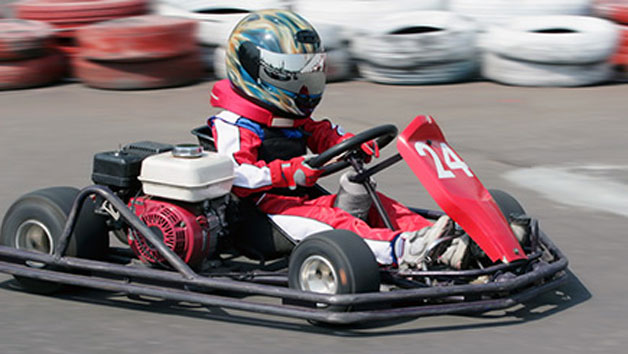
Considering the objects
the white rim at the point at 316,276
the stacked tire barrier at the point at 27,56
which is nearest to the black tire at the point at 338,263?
the white rim at the point at 316,276

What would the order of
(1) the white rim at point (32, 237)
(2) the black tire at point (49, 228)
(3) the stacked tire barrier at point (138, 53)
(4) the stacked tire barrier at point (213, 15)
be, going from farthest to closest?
(4) the stacked tire barrier at point (213, 15), (3) the stacked tire barrier at point (138, 53), (1) the white rim at point (32, 237), (2) the black tire at point (49, 228)

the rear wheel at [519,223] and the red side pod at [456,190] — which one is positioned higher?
the red side pod at [456,190]

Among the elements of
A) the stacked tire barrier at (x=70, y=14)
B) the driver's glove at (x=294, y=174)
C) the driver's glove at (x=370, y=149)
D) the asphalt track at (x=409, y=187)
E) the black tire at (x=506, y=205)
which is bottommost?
the asphalt track at (x=409, y=187)

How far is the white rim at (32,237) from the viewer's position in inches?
174

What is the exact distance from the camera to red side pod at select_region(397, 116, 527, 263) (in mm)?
3902

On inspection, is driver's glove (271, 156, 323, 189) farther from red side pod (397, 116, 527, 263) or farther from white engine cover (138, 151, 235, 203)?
red side pod (397, 116, 527, 263)

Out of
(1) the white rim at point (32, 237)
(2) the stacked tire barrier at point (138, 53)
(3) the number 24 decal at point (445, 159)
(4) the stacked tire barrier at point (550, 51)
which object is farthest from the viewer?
(2) the stacked tire barrier at point (138, 53)

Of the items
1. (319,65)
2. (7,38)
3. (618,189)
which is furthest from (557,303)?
(7,38)

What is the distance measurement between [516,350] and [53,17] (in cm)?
727

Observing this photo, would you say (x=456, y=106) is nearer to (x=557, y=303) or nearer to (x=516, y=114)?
(x=516, y=114)

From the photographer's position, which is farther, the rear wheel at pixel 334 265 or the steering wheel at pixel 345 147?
the steering wheel at pixel 345 147

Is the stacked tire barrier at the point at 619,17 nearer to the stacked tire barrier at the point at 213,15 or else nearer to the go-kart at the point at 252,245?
the stacked tire barrier at the point at 213,15

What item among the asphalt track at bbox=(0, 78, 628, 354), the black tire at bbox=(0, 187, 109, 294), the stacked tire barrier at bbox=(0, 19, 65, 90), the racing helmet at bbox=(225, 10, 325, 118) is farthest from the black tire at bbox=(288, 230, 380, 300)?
the stacked tire barrier at bbox=(0, 19, 65, 90)

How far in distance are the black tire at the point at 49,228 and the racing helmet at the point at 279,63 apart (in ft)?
2.88
